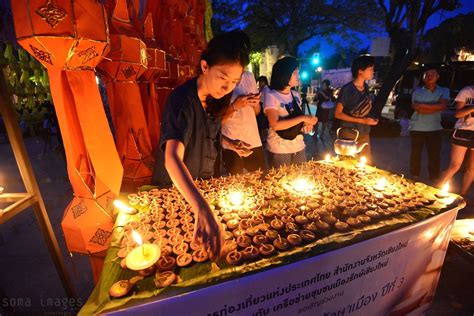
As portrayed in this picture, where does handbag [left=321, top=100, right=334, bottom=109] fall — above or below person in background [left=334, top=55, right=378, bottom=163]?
below

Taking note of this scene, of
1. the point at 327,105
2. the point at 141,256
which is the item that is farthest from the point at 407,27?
the point at 141,256

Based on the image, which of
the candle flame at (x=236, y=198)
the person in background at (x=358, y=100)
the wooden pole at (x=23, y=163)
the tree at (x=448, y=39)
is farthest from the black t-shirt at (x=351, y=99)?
the tree at (x=448, y=39)

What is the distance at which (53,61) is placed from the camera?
1.75 m

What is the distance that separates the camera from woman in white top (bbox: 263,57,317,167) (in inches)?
111

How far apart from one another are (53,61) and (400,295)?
3111mm

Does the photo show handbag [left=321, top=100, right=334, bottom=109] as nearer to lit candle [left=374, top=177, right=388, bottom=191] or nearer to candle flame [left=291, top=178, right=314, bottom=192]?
lit candle [left=374, top=177, right=388, bottom=191]

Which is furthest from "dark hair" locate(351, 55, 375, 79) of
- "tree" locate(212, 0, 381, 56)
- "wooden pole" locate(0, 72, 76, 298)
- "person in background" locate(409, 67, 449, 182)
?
"tree" locate(212, 0, 381, 56)

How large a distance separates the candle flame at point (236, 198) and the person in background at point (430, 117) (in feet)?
14.2

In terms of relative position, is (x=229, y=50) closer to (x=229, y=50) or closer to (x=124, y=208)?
(x=229, y=50)

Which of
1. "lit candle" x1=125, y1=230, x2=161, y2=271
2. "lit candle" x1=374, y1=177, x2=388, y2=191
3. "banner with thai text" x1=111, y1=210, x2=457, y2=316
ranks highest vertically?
"lit candle" x1=374, y1=177, x2=388, y2=191

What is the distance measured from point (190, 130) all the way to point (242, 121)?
1.27 m

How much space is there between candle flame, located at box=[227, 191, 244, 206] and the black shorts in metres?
4.02

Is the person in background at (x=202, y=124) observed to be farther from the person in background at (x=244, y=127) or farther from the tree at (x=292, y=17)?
the tree at (x=292, y=17)

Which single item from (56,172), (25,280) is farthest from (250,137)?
(56,172)
